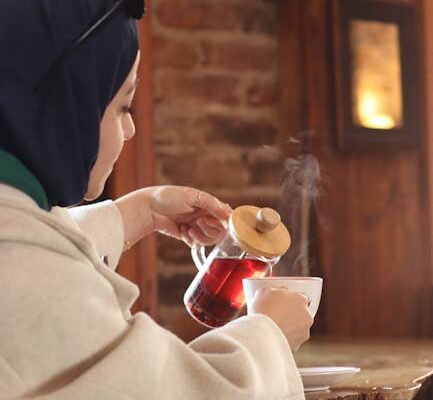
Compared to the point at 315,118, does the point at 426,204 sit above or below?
below

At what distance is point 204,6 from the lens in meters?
2.76

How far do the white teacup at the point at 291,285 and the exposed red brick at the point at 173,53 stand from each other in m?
1.54

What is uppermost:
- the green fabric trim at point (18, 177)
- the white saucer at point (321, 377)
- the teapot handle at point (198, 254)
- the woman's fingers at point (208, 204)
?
the green fabric trim at point (18, 177)

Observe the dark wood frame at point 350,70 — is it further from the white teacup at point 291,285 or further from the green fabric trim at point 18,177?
the green fabric trim at point 18,177

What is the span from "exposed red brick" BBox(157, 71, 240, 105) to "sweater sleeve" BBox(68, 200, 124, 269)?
1181mm

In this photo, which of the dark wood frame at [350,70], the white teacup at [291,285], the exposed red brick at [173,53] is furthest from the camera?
the dark wood frame at [350,70]

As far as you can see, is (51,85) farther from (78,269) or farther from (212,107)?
(212,107)

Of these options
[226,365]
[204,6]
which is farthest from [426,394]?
[204,6]

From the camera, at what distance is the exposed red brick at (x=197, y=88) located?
105 inches

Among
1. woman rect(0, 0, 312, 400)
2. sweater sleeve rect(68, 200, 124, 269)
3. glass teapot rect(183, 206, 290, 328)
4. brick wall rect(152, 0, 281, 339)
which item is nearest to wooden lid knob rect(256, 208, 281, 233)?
glass teapot rect(183, 206, 290, 328)

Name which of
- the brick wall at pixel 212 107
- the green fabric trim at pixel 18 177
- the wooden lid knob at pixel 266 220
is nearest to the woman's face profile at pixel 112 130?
the green fabric trim at pixel 18 177

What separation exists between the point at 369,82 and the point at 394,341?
3.33 ft

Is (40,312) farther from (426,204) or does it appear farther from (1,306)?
(426,204)

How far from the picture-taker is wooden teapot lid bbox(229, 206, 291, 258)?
4.02ft
